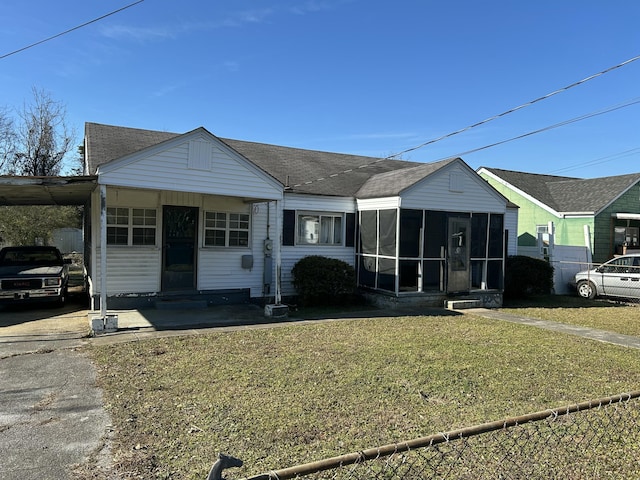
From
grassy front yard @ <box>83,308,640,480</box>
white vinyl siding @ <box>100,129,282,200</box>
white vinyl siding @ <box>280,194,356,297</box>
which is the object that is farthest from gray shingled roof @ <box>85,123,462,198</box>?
grassy front yard @ <box>83,308,640,480</box>

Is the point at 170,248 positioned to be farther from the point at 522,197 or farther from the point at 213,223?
the point at 522,197

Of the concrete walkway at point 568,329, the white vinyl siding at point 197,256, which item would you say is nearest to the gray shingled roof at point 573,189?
the concrete walkway at point 568,329

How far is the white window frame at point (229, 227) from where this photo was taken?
38.8ft

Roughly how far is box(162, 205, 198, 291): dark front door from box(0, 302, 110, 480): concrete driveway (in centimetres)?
333

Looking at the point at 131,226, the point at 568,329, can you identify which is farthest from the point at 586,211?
the point at 131,226

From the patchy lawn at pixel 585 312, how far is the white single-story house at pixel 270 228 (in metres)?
1.31

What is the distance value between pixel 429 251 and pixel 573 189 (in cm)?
1401

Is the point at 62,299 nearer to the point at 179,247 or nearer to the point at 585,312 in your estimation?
the point at 179,247

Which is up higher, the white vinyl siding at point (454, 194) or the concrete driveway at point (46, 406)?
the white vinyl siding at point (454, 194)

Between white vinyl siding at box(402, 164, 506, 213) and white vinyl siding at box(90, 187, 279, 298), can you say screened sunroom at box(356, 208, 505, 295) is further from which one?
white vinyl siding at box(90, 187, 279, 298)

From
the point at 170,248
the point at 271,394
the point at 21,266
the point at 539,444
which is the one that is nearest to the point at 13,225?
the point at 21,266

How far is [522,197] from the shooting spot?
21859 millimetres

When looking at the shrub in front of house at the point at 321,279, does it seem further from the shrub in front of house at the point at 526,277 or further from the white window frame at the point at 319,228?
the shrub in front of house at the point at 526,277

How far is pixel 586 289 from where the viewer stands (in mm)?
15547
